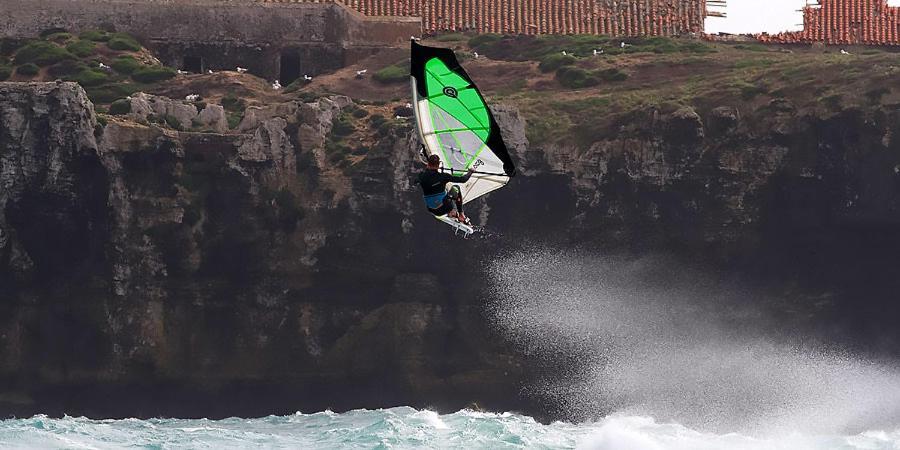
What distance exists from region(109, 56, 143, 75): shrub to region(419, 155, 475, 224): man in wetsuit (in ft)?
96.8

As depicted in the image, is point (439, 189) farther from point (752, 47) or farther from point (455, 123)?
point (752, 47)

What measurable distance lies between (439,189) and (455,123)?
1.82 metres

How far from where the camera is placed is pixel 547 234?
71.1m

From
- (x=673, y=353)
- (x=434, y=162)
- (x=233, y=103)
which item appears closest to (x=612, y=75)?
(x=233, y=103)

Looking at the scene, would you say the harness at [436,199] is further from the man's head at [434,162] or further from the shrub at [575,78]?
the shrub at [575,78]

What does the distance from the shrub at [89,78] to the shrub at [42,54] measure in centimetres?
134

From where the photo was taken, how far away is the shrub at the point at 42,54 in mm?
80188

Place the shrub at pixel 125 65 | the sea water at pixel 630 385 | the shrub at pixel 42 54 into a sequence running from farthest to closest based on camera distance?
the shrub at pixel 42 54
the shrub at pixel 125 65
the sea water at pixel 630 385

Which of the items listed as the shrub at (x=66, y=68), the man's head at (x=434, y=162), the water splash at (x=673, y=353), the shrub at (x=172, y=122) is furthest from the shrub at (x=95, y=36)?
the man's head at (x=434, y=162)

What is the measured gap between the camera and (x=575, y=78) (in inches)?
3130

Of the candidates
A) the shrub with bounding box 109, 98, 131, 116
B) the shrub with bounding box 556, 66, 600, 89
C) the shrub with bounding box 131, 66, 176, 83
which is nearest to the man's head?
the shrub with bounding box 109, 98, 131, 116

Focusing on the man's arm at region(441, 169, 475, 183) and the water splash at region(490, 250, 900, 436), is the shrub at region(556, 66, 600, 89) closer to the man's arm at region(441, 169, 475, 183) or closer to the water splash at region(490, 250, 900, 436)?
the water splash at region(490, 250, 900, 436)

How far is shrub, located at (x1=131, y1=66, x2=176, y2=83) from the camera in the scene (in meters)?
79.5

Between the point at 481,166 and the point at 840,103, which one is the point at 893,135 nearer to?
the point at 840,103
